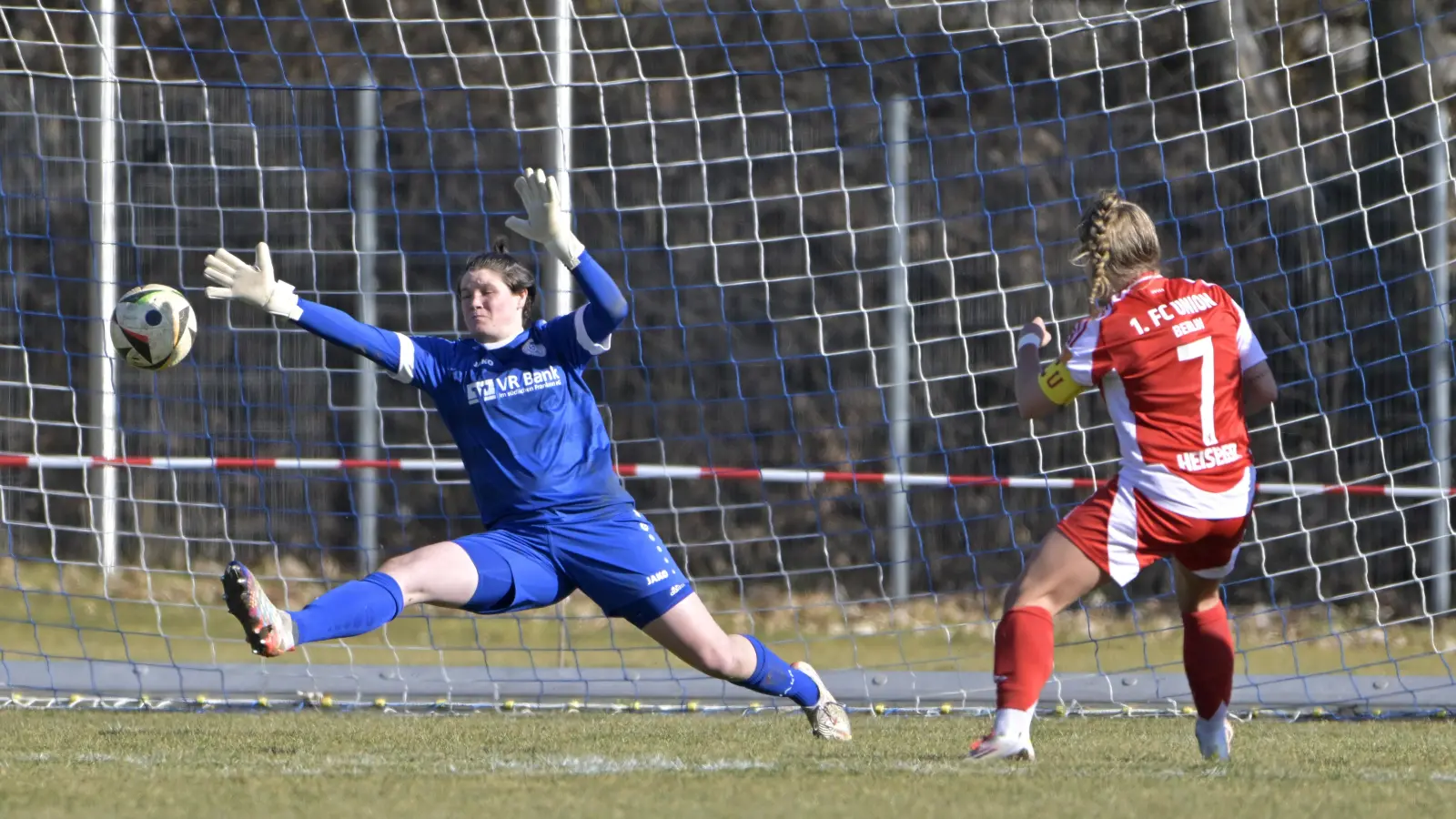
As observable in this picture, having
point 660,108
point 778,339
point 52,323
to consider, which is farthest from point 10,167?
point 778,339

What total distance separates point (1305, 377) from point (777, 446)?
3.59 m

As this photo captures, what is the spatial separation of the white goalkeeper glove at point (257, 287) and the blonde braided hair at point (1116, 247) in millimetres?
2252

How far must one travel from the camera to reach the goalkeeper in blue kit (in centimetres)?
509

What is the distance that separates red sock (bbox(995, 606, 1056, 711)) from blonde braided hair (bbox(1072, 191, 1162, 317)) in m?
0.81

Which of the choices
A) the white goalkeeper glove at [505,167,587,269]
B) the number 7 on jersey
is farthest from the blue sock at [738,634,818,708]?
the number 7 on jersey

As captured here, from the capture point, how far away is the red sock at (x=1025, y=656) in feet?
14.4

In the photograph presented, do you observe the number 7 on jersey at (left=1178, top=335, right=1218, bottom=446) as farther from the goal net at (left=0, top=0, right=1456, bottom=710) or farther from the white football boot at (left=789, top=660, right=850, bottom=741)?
the goal net at (left=0, top=0, right=1456, bottom=710)

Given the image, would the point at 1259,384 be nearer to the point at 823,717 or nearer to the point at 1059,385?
the point at 1059,385

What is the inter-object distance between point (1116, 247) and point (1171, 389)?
0.39m

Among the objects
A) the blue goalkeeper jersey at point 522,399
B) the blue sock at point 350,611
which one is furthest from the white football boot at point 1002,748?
the blue sock at point 350,611

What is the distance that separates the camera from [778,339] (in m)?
12.3

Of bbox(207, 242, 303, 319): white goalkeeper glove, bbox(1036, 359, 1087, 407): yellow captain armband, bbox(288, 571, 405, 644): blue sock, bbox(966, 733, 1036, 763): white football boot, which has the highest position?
bbox(207, 242, 303, 319): white goalkeeper glove

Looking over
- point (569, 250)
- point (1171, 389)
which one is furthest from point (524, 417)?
point (1171, 389)

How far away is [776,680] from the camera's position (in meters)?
5.42
